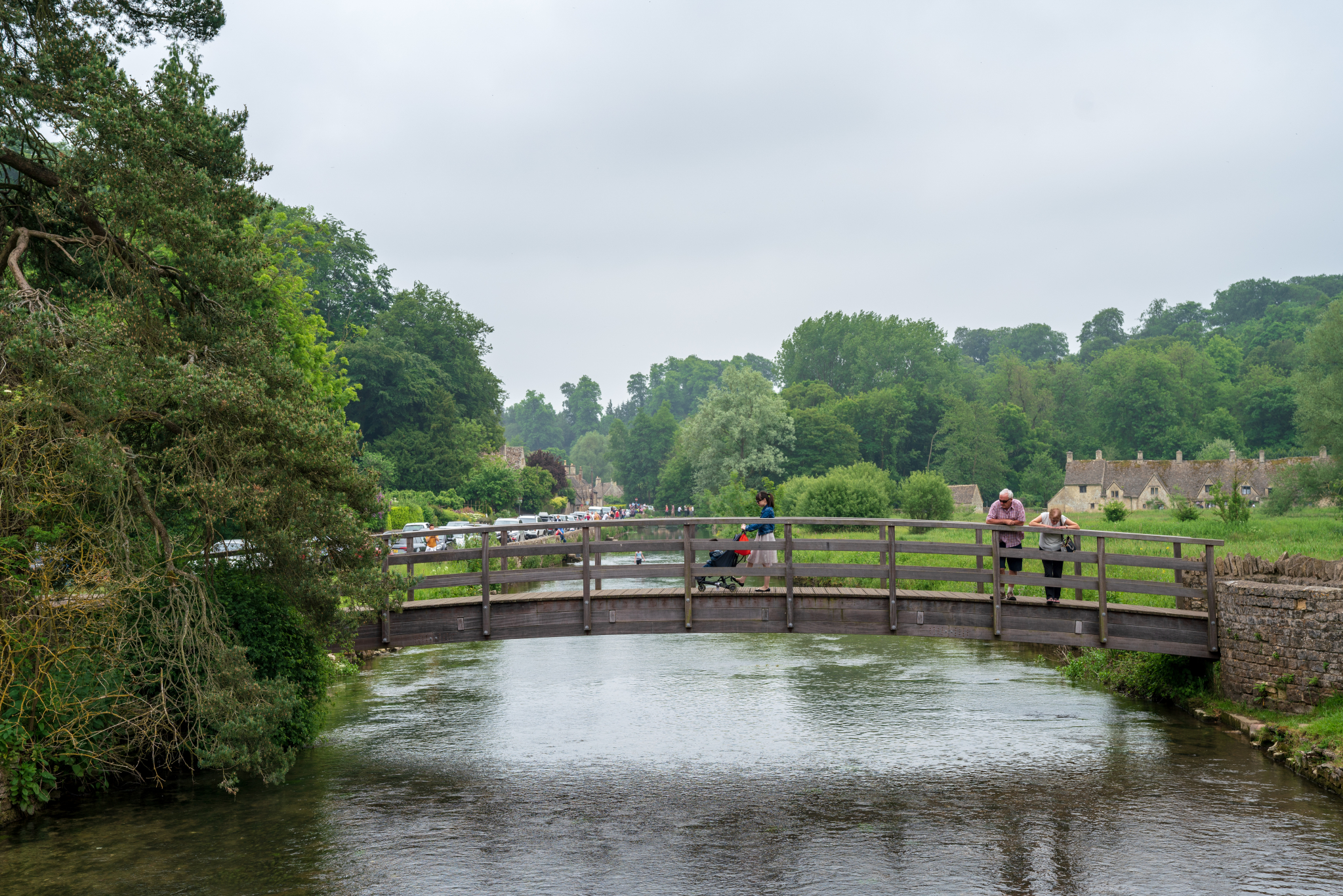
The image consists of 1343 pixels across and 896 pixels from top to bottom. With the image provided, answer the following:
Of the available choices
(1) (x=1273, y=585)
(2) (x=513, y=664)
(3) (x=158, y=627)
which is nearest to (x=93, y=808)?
(3) (x=158, y=627)

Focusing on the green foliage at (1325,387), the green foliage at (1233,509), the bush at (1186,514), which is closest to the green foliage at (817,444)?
the green foliage at (1325,387)

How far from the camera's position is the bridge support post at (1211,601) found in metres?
14.2

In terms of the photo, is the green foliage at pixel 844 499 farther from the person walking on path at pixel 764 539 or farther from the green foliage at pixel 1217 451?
the green foliage at pixel 1217 451

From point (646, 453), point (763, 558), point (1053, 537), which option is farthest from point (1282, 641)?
point (646, 453)

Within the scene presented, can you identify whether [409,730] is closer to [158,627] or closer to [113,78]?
[158,627]

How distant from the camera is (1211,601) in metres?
14.2

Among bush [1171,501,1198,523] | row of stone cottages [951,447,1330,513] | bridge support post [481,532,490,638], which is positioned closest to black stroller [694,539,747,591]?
bridge support post [481,532,490,638]

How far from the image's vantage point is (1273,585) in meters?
13.5

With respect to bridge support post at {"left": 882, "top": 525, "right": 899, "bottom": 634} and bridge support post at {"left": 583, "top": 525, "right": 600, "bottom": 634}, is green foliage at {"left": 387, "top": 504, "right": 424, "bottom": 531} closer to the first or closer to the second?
bridge support post at {"left": 583, "top": 525, "right": 600, "bottom": 634}

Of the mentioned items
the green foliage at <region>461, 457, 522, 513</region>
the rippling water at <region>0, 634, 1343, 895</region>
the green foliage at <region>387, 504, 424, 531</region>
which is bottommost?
the rippling water at <region>0, 634, 1343, 895</region>

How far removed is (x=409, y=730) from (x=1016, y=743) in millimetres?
9077

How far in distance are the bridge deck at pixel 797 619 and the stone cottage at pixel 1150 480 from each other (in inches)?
2603

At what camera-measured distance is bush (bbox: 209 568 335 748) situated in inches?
484

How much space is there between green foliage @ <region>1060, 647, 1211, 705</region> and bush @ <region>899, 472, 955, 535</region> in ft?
131
